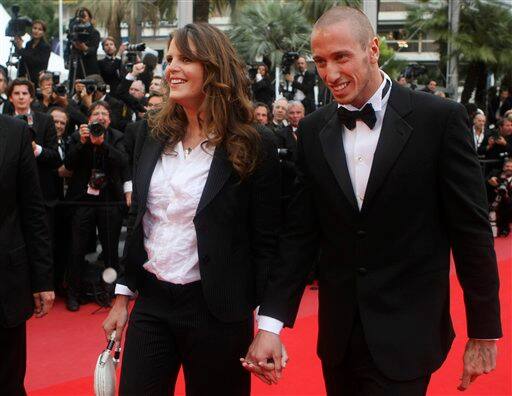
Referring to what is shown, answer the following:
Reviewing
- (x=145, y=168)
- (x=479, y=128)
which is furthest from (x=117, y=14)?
(x=145, y=168)

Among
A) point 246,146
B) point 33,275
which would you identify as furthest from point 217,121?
point 33,275

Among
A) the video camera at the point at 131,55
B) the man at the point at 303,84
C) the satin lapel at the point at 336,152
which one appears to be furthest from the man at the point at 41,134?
the man at the point at 303,84

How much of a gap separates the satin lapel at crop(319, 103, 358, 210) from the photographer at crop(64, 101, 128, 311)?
420cm

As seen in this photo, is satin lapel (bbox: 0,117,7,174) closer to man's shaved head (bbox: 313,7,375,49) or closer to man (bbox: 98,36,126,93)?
man's shaved head (bbox: 313,7,375,49)

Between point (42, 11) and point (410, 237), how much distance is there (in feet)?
150

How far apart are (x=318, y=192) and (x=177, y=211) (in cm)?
49

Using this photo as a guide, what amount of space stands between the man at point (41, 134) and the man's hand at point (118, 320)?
12.1ft

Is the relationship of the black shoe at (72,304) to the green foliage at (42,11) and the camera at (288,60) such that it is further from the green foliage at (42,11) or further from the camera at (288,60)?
the green foliage at (42,11)

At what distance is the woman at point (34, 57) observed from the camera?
1030 cm

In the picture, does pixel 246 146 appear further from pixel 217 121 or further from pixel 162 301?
pixel 162 301

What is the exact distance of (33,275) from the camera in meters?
3.26

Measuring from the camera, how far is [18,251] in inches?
125

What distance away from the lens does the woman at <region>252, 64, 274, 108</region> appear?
1182 cm

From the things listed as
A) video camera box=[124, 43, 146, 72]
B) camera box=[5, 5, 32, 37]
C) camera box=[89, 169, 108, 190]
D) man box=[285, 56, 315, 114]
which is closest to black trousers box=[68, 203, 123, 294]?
camera box=[89, 169, 108, 190]
